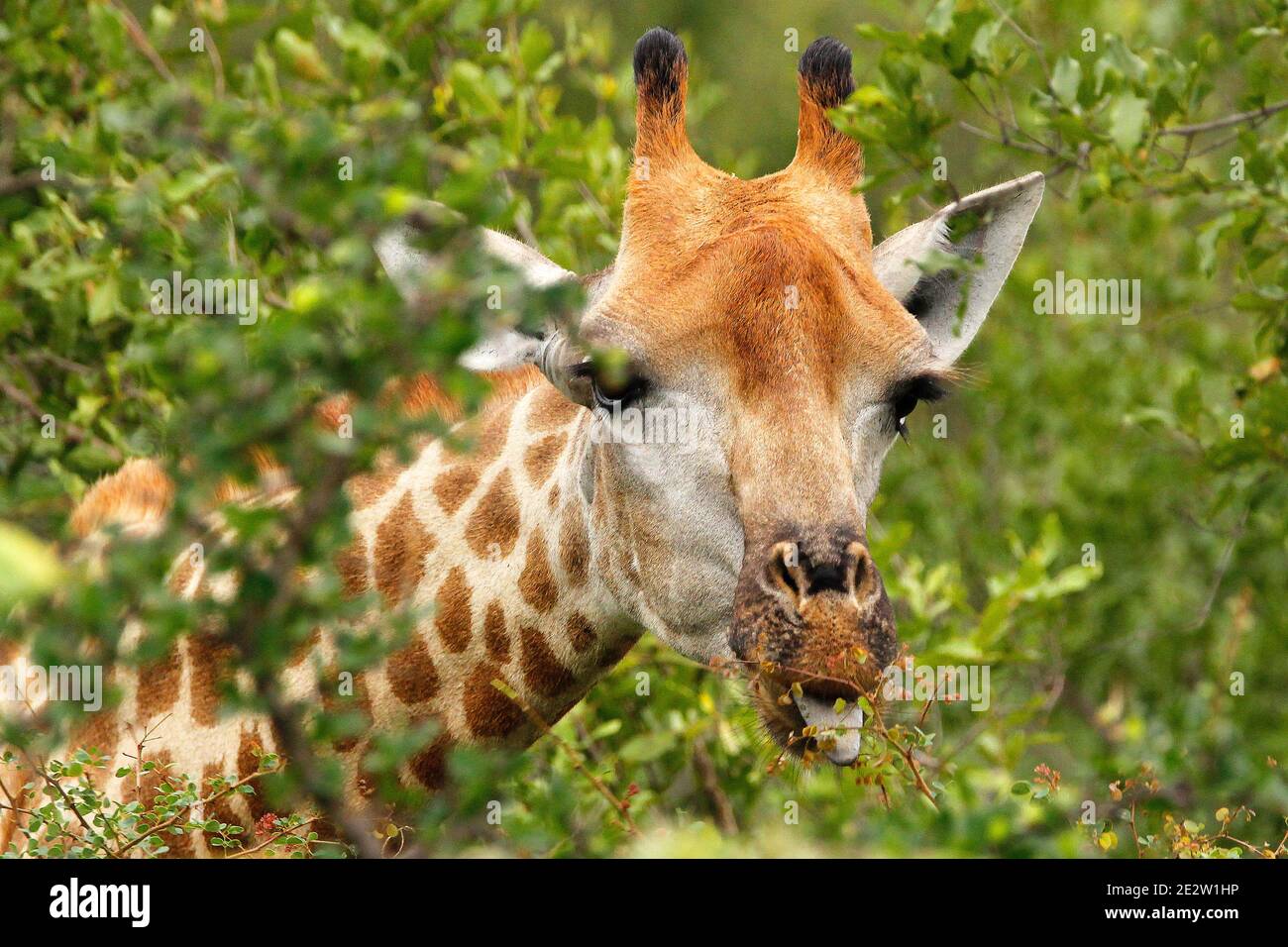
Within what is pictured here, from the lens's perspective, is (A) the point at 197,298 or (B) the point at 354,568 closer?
(B) the point at 354,568

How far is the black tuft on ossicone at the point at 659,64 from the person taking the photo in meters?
5.06

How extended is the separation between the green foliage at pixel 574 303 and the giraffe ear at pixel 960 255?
0.82 ft

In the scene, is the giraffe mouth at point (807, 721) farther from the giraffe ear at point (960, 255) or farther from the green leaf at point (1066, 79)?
the green leaf at point (1066, 79)

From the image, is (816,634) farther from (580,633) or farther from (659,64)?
(659,64)

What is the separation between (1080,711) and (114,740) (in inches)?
281

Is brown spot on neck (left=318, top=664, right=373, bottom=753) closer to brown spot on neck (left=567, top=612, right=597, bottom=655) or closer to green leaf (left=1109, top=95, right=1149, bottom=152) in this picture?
brown spot on neck (left=567, top=612, right=597, bottom=655)

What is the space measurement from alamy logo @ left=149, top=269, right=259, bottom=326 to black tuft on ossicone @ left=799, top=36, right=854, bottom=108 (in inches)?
84.1

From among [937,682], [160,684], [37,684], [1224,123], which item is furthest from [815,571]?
[1224,123]

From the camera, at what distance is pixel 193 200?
589 centimetres

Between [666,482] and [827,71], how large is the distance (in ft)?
5.85

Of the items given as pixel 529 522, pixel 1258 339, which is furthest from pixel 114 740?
pixel 1258 339

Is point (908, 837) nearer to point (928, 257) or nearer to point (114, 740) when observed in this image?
point (928, 257)
